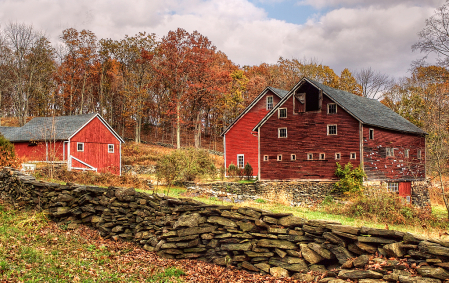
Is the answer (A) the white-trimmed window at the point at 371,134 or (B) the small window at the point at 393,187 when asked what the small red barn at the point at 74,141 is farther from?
(B) the small window at the point at 393,187

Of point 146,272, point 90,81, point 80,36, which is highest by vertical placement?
point 80,36

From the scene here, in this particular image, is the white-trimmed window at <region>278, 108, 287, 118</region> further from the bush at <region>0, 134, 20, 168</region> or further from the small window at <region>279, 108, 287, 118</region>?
the bush at <region>0, 134, 20, 168</region>

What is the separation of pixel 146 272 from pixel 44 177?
34.6 feet

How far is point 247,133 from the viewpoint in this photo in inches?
1305

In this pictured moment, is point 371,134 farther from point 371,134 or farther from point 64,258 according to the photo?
point 64,258

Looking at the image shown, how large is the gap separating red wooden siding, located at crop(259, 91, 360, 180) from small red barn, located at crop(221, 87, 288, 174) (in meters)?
5.24

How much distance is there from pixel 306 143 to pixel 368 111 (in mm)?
6101

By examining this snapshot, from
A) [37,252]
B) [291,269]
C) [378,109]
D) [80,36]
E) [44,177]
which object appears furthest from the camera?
[80,36]

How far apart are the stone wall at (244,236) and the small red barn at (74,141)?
1521 cm

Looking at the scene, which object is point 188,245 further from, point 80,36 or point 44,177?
point 80,36

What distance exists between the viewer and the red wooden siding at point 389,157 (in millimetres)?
23734

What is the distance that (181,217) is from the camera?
1052 centimetres

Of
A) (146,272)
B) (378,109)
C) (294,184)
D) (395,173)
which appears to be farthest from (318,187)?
(146,272)

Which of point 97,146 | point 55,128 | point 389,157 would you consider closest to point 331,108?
point 389,157
